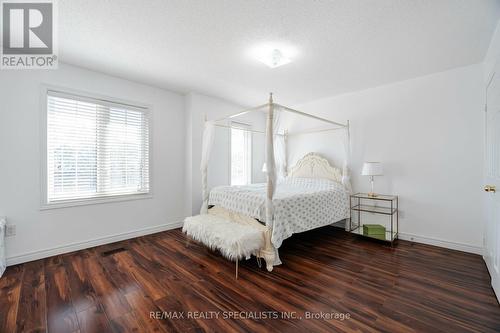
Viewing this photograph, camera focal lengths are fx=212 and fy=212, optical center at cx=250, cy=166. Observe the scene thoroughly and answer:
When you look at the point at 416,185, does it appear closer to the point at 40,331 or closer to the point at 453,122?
the point at 453,122

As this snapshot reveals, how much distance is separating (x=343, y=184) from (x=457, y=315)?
2432 mm

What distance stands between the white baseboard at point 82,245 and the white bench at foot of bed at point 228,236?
119 cm

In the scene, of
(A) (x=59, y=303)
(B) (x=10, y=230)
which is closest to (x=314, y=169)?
(A) (x=59, y=303)

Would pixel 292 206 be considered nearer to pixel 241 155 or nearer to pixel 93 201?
pixel 241 155

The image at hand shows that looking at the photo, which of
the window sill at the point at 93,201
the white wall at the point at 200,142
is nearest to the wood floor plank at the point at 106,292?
the window sill at the point at 93,201

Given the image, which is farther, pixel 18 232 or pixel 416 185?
pixel 416 185

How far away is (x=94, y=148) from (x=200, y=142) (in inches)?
69.3

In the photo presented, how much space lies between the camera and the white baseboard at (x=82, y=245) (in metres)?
2.75

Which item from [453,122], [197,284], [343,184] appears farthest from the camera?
[343,184]

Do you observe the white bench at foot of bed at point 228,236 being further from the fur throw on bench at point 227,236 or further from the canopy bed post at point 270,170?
the canopy bed post at point 270,170

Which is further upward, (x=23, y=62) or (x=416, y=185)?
(x=23, y=62)

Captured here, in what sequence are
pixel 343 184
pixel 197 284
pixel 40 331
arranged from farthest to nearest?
1. pixel 343 184
2. pixel 197 284
3. pixel 40 331

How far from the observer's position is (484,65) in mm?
2900

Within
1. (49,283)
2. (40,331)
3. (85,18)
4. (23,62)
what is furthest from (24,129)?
(40,331)
